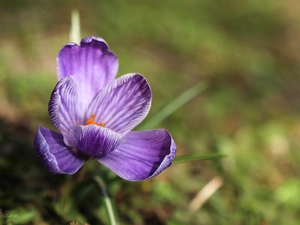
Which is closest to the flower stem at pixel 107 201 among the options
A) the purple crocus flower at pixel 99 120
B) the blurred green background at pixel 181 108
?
→ the blurred green background at pixel 181 108

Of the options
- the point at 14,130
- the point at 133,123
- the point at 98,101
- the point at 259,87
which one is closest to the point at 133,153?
the point at 133,123

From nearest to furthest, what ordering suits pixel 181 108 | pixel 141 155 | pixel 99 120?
pixel 141 155
pixel 99 120
pixel 181 108

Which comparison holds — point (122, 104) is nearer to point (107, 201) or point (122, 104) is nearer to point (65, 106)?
point (65, 106)

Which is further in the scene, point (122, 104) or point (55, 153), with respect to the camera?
point (122, 104)

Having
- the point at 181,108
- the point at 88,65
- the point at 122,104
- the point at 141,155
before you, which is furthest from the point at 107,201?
the point at 181,108

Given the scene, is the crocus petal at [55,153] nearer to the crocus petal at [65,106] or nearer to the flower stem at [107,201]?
the crocus petal at [65,106]
